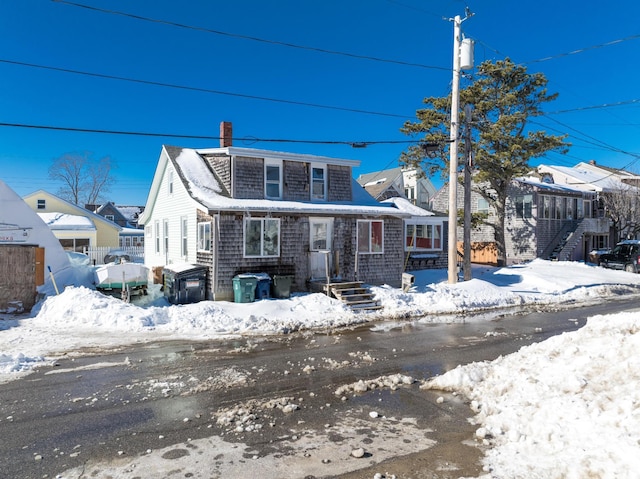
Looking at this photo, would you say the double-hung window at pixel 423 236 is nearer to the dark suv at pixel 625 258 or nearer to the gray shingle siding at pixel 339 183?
the gray shingle siding at pixel 339 183

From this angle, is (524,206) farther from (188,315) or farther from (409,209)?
(188,315)

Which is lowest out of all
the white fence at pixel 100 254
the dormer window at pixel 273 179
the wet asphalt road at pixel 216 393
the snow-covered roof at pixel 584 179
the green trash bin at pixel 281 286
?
the wet asphalt road at pixel 216 393

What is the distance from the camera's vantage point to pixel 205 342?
35.5 ft

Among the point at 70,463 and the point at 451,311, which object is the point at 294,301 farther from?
the point at 70,463

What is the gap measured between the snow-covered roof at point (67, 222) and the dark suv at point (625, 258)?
38177 millimetres

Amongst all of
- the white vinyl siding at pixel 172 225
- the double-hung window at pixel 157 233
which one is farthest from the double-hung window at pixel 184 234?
the double-hung window at pixel 157 233

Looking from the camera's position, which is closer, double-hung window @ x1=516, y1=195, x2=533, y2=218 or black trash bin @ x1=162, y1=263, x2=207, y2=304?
black trash bin @ x1=162, y1=263, x2=207, y2=304

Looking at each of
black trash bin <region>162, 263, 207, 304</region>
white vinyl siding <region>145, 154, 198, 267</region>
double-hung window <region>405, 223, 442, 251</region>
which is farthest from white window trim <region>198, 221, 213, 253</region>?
double-hung window <region>405, 223, 442, 251</region>

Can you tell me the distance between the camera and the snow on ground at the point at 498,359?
460 centimetres

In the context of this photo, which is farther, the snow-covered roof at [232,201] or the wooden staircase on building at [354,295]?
the snow-covered roof at [232,201]

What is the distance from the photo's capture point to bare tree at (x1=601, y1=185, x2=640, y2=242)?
3534 centimetres

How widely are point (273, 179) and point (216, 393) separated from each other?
12113 millimetres

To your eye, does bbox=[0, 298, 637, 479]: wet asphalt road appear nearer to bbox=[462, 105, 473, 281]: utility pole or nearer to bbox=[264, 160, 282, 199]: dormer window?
bbox=[264, 160, 282, 199]: dormer window

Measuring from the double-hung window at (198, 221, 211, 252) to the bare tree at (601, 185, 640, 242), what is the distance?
112ft
